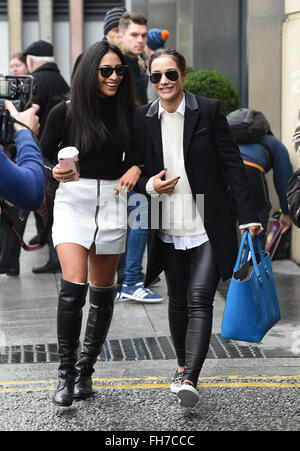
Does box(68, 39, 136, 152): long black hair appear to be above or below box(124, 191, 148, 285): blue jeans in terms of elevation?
above

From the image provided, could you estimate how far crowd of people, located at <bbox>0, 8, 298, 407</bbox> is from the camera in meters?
4.91

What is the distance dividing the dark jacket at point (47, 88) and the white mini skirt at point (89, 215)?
12.4 feet

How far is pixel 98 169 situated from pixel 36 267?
169 inches

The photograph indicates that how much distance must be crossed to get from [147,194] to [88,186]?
334mm

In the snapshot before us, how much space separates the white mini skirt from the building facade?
14.0 ft

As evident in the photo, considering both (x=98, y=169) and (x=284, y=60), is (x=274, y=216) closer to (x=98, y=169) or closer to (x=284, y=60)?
(x=284, y=60)

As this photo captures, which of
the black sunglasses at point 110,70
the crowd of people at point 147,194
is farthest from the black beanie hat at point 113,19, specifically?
the black sunglasses at point 110,70

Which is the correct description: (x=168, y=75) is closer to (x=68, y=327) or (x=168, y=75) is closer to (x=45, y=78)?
(x=68, y=327)

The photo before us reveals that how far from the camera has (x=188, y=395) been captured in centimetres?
468

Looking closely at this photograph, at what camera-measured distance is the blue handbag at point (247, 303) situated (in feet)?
15.4

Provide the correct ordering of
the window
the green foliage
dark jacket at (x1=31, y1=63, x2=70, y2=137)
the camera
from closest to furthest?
the camera
dark jacket at (x1=31, y1=63, x2=70, y2=137)
the green foliage
the window

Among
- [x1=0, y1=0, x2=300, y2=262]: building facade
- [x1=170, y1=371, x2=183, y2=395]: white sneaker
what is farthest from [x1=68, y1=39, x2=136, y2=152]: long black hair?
[x1=0, y1=0, x2=300, y2=262]: building facade

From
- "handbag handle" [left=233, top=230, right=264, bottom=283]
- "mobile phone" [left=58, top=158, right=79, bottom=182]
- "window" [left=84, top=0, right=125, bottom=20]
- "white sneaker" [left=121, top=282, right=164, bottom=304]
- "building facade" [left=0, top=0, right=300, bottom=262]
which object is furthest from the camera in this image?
"window" [left=84, top=0, right=125, bottom=20]

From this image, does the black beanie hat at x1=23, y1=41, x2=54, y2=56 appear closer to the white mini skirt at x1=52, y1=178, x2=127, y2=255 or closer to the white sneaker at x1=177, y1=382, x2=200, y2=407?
the white mini skirt at x1=52, y1=178, x2=127, y2=255
